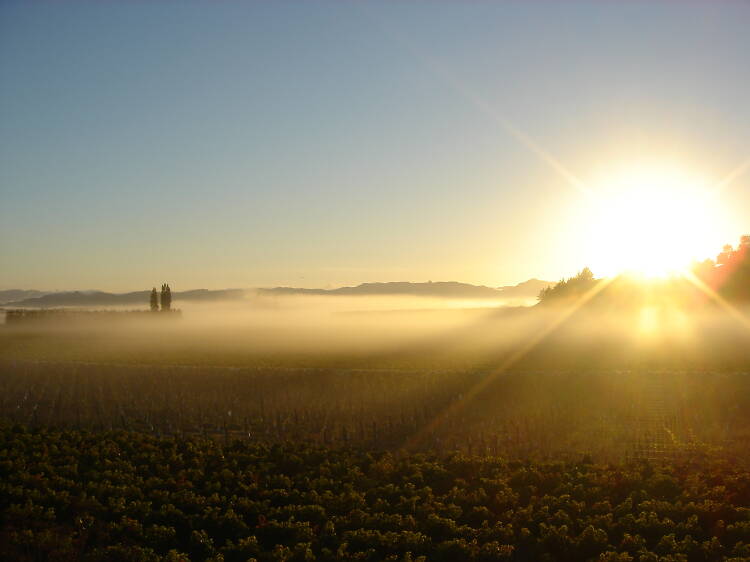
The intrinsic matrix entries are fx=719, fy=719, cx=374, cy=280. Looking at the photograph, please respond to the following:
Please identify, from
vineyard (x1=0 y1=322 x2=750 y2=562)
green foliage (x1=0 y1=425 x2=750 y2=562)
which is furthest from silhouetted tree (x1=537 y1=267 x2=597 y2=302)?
green foliage (x1=0 y1=425 x2=750 y2=562)

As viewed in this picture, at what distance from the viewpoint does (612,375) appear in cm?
3047

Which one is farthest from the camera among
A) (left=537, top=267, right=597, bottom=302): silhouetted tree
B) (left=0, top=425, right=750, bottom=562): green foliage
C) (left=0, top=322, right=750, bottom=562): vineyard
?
(left=537, top=267, right=597, bottom=302): silhouetted tree

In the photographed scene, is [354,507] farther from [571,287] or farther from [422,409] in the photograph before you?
[571,287]

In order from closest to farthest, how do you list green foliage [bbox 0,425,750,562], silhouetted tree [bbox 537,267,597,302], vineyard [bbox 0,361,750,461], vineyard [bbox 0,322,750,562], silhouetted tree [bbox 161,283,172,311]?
1. green foliage [bbox 0,425,750,562]
2. vineyard [bbox 0,322,750,562]
3. vineyard [bbox 0,361,750,461]
4. silhouetted tree [bbox 537,267,597,302]
5. silhouetted tree [bbox 161,283,172,311]

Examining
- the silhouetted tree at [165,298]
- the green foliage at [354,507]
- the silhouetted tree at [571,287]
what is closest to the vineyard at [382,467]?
the green foliage at [354,507]

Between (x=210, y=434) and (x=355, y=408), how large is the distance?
18.6ft

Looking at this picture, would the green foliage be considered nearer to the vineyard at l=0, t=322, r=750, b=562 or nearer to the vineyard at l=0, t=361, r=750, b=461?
the vineyard at l=0, t=322, r=750, b=562

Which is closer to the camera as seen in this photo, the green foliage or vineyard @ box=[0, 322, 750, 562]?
the green foliage

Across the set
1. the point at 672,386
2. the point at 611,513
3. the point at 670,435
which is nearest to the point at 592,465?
the point at 611,513

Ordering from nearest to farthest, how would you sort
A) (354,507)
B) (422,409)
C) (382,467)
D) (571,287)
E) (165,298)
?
(354,507) < (382,467) < (422,409) < (571,287) < (165,298)

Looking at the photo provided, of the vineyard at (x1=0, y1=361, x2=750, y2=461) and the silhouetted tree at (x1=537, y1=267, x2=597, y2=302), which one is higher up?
the silhouetted tree at (x1=537, y1=267, x2=597, y2=302)

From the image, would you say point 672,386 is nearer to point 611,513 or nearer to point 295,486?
point 611,513

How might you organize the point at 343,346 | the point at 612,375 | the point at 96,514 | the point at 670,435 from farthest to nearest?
the point at 343,346
the point at 612,375
the point at 670,435
the point at 96,514

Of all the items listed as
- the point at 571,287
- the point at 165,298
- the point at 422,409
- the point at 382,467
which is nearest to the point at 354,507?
the point at 382,467
